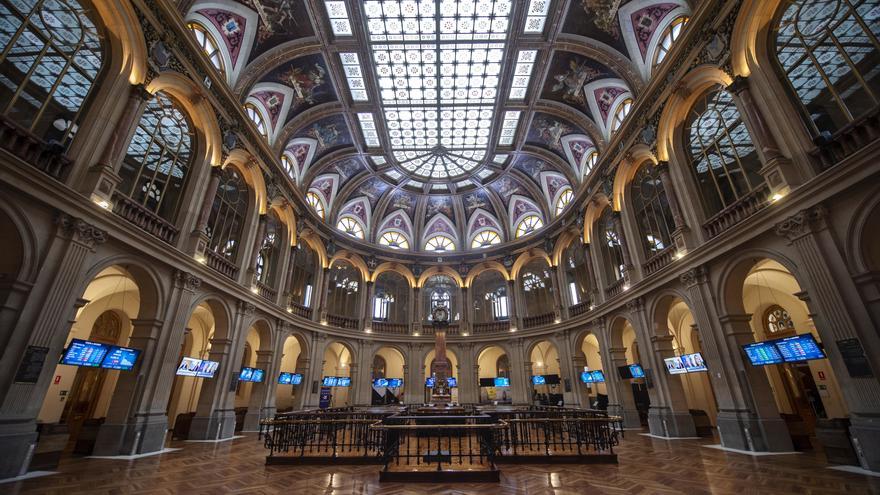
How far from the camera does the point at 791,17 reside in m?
8.21

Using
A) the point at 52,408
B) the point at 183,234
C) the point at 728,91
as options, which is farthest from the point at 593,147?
the point at 52,408

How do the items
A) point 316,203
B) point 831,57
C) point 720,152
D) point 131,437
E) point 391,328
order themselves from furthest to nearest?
point 391,328 < point 316,203 < point 720,152 < point 131,437 < point 831,57

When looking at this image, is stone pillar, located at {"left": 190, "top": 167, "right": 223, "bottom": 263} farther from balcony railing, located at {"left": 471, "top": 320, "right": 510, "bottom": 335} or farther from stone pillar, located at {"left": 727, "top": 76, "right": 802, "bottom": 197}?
balcony railing, located at {"left": 471, "top": 320, "right": 510, "bottom": 335}

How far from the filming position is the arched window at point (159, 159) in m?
10.0

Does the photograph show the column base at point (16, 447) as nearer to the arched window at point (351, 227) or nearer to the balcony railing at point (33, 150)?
the balcony railing at point (33, 150)

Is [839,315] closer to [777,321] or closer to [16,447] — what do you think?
[777,321]

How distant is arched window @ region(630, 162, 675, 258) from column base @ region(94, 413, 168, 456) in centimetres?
1683

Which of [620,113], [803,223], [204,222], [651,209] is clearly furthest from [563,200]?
[204,222]

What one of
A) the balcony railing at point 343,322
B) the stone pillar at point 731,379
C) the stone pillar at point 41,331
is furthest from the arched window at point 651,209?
the balcony railing at point 343,322

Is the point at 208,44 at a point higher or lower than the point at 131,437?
higher

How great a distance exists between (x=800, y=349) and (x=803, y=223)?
9.28ft

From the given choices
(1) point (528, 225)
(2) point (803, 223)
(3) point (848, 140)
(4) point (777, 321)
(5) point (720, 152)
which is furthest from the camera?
(1) point (528, 225)

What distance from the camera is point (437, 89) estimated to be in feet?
57.6

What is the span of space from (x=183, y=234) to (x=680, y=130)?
16.4m
